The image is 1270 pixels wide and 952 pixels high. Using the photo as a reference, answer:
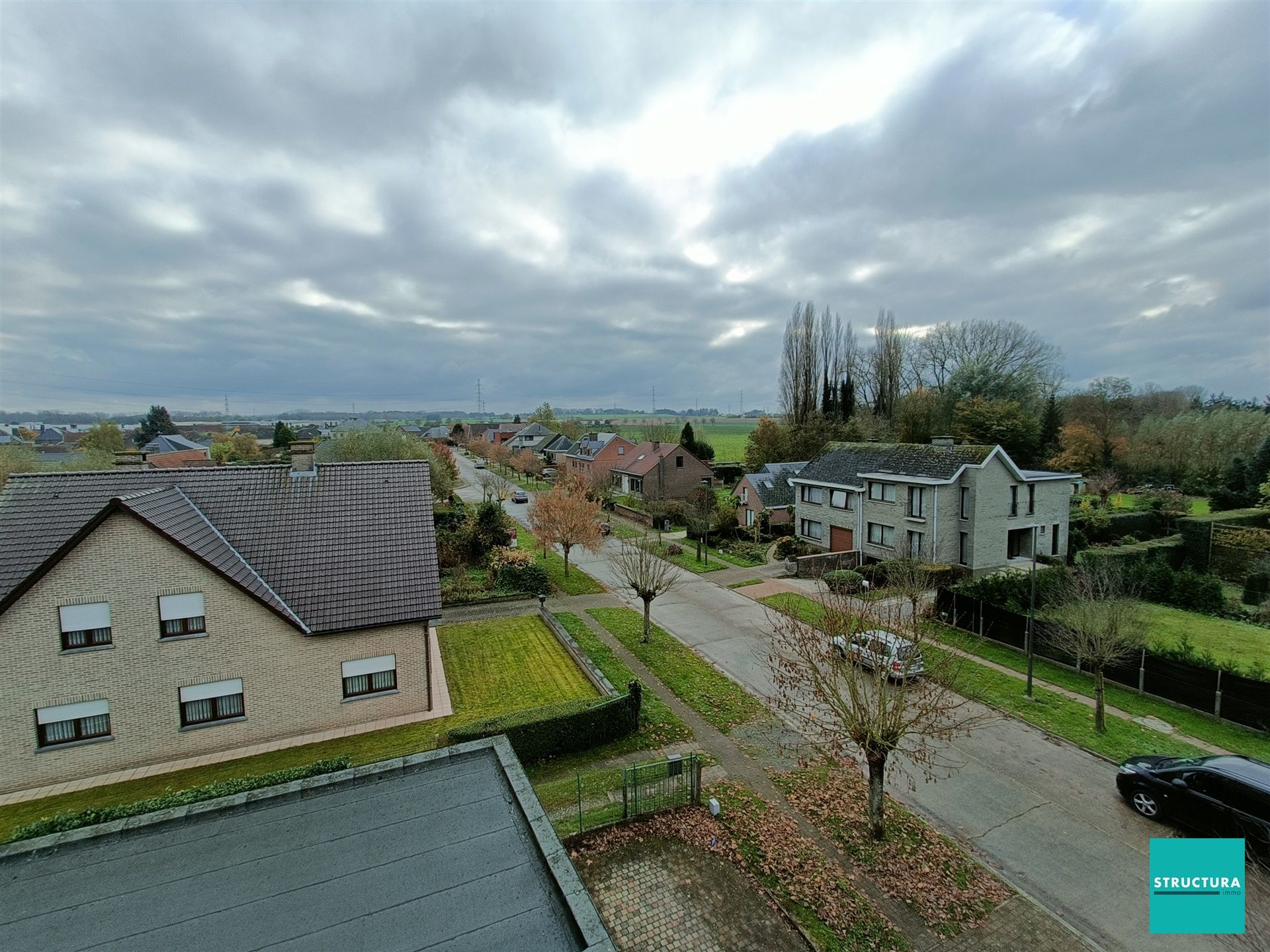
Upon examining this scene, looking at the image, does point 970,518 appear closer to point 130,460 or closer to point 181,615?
point 181,615

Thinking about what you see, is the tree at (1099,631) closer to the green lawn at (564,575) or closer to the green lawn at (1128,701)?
the green lawn at (1128,701)

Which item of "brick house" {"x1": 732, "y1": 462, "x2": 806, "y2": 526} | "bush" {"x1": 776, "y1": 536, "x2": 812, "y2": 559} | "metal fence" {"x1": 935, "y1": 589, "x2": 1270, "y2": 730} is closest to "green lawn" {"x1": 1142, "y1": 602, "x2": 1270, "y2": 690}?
"metal fence" {"x1": 935, "y1": 589, "x2": 1270, "y2": 730}

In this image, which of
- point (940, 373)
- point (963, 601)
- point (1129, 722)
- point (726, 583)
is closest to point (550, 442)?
point (940, 373)

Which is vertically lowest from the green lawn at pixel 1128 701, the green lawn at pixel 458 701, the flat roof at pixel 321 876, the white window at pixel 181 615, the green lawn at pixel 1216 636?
the green lawn at pixel 1128 701

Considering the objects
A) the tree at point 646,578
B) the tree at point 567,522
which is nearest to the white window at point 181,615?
the tree at point 646,578

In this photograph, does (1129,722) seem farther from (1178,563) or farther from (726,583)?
(1178,563)
